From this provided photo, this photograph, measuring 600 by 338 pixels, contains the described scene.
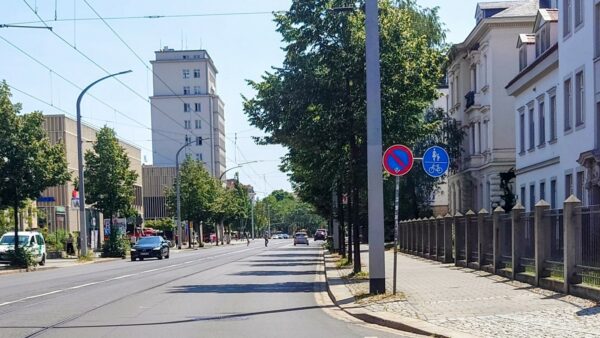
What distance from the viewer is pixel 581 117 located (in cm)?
2756

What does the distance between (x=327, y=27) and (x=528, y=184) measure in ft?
61.0

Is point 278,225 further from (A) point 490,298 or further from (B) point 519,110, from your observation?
(A) point 490,298

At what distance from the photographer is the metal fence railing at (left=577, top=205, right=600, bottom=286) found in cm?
1367

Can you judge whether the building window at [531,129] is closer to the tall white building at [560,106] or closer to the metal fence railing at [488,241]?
Answer: the tall white building at [560,106]

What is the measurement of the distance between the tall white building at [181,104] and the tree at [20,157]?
87.4 m

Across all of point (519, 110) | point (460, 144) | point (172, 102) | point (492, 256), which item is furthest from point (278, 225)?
point (492, 256)

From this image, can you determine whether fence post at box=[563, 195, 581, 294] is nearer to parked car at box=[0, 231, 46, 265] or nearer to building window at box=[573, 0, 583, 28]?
building window at box=[573, 0, 583, 28]

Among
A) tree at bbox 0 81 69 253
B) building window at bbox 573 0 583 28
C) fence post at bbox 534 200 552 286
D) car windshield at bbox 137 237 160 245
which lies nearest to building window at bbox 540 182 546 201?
building window at bbox 573 0 583 28

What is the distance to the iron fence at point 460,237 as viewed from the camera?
1005 inches

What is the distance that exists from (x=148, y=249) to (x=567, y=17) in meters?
27.8

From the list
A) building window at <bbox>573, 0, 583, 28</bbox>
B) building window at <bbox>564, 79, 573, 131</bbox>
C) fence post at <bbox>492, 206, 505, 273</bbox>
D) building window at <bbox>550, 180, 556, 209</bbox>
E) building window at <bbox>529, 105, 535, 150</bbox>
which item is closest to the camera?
fence post at <bbox>492, 206, 505, 273</bbox>

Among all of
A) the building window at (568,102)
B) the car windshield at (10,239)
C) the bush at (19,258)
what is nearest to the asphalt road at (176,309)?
the bush at (19,258)

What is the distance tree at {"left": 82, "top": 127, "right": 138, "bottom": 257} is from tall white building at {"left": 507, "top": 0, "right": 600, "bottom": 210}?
82.3ft

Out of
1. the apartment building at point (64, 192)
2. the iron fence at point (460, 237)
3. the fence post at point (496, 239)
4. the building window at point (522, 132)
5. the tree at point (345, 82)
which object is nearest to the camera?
the fence post at point (496, 239)
